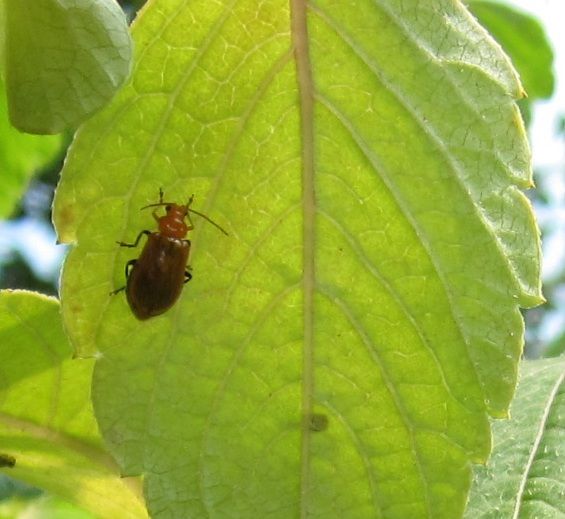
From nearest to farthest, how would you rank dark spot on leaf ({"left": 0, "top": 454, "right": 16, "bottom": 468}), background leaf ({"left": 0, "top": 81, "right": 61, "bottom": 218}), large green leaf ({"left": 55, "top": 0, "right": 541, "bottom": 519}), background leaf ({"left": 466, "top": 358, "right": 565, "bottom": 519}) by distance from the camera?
large green leaf ({"left": 55, "top": 0, "right": 541, "bottom": 519})
background leaf ({"left": 466, "top": 358, "right": 565, "bottom": 519})
dark spot on leaf ({"left": 0, "top": 454, "right": 16, "bottom": 468})
background leaf ({"left": 0, "top": 81, "right": 61, "bottom": 218})

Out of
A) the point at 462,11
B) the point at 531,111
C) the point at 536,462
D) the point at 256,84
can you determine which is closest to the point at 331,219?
the point at 256,84

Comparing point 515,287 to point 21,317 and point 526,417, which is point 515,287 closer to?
point 526,417

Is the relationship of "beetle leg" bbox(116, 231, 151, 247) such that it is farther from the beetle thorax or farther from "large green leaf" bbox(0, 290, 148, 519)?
"large green leaf" bbox(0, 290, 148, 519)

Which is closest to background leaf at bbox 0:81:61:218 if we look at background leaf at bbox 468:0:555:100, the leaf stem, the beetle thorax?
the beetle thorax

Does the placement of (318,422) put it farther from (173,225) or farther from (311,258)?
(173,225)

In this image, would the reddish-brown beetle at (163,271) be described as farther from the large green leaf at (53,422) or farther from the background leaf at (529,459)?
the background leaf at (529,459)

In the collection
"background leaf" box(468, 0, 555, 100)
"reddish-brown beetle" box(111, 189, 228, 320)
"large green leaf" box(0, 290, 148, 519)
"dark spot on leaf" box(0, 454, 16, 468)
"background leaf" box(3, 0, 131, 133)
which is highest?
"background leaf" box(3, 0, 131, 133)
